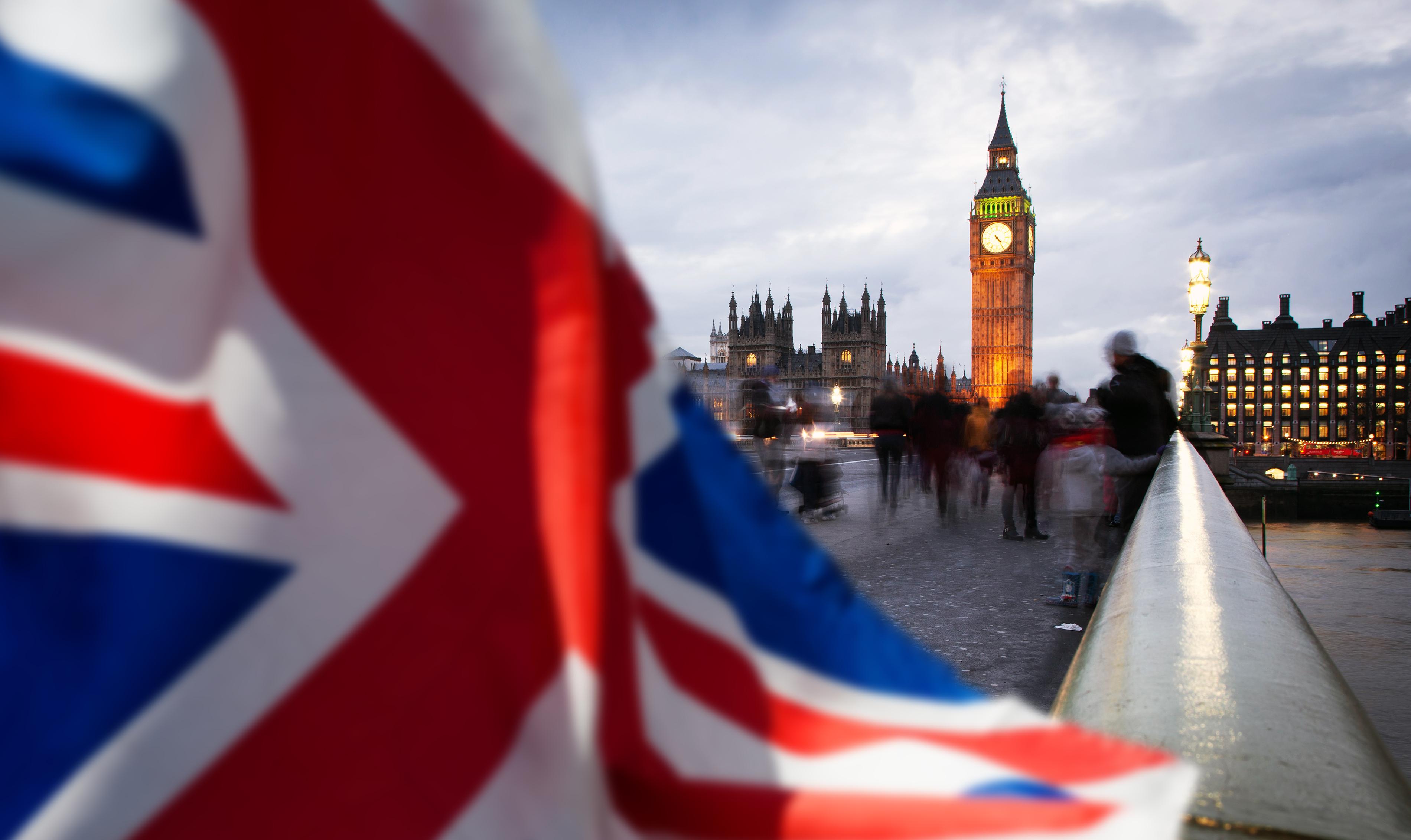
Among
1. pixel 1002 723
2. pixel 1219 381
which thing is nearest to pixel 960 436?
pixel 1002 723

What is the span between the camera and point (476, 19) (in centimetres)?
79

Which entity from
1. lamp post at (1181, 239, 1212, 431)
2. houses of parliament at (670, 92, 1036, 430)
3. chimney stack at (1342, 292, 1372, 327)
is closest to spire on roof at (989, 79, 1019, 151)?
houses of parliament at (670, 92, 1036, 430)

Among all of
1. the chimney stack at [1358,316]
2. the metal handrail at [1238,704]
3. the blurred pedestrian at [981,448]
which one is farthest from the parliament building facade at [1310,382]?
the metal handrail at [1238,704]

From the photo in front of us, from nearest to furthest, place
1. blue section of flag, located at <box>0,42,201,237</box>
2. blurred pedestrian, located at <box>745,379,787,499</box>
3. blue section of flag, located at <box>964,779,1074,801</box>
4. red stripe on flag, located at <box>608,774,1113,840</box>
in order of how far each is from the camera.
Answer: blue section of flag, located at <box>0,42,201,237</box> → red stripe on flag, located at <box>608,774,1113,840</box> → blue section of flag, located at <box>964,779,1074,801</box> → blurred pedestrian, located at <box>745,379,787,499</box>

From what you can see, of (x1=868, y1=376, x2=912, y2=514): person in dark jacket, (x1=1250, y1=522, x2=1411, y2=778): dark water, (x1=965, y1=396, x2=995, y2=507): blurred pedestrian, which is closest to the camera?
(x1=1250, y1=522, x2=1411, y2=778): dark water

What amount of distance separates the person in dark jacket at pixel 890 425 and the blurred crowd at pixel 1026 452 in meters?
0.02

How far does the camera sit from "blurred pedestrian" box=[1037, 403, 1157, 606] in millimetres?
5039

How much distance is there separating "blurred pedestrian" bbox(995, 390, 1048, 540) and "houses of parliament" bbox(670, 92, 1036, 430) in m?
77.9

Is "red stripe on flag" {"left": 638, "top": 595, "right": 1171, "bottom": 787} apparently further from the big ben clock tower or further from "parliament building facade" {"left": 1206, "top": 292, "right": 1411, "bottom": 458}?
"parliament building facade" {"left": 1206, "top": 292, "right": 1411, "bottom": 458}

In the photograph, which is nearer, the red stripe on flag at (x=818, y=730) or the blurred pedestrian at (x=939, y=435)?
the red stripe on flag at (x=818, y=730)

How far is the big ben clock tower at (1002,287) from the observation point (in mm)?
89688

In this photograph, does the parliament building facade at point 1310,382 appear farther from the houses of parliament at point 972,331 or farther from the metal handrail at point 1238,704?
the metal handrail at point 1238,704

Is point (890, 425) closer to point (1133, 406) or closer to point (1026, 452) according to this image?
point (1026, 452)

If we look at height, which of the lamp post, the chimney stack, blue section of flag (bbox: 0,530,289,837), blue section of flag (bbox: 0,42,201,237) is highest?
the chimney stack
